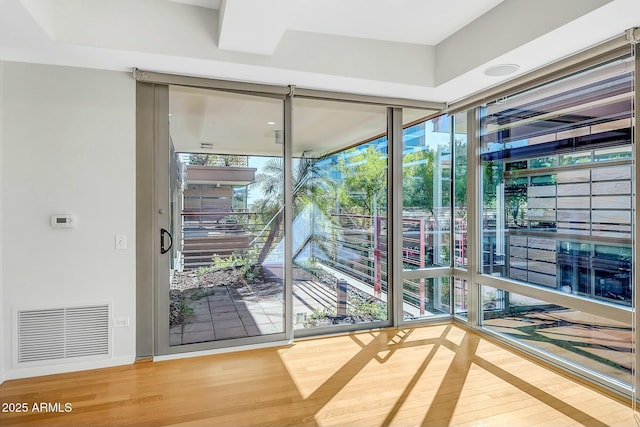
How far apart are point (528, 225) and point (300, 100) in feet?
7.74

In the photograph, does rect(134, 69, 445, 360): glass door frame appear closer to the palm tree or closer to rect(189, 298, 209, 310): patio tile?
rect(189, 298, 209, 310): patio tile

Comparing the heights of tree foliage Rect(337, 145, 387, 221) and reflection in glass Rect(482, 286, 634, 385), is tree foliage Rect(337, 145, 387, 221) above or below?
above

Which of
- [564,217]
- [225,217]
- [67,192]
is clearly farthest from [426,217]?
[67,192]

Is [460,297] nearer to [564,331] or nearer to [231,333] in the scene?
[564,331]

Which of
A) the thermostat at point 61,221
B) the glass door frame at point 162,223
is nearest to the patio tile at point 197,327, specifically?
the glass door frame at point 162,223

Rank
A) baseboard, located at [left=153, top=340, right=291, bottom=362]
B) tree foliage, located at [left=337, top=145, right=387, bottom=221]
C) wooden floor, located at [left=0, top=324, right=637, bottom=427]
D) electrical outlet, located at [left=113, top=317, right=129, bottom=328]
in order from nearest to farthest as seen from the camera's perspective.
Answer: wooden floor, located at [left=0, top=324, right=637, bottom=427] → electrical outlet, located at [left=113, top=317, right=129, bottom=328] → baseboard, located at [left=153, top=340, right=291, bottom=362] → tree foliage, located at [left=337, top=145, right=387, bottom=221]

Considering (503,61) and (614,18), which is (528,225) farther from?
(614,18)

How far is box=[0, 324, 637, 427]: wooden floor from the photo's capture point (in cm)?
232

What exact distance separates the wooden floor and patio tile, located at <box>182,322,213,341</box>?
0.24m

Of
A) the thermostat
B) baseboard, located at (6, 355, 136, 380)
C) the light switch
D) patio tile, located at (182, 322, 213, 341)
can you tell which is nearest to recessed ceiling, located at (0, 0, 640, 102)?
the thermostat

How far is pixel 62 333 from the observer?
2.93 m

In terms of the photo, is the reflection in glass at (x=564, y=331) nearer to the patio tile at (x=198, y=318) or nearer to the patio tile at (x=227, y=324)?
the patio tile at (x=227, y=324)

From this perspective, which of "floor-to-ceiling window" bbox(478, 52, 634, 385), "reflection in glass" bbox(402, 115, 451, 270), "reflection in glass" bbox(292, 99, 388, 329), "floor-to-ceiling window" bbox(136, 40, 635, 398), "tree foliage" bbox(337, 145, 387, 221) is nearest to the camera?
"floor-to-ceiling window" bbox(478, 52, 634, 385)

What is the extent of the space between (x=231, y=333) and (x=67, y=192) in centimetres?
176
